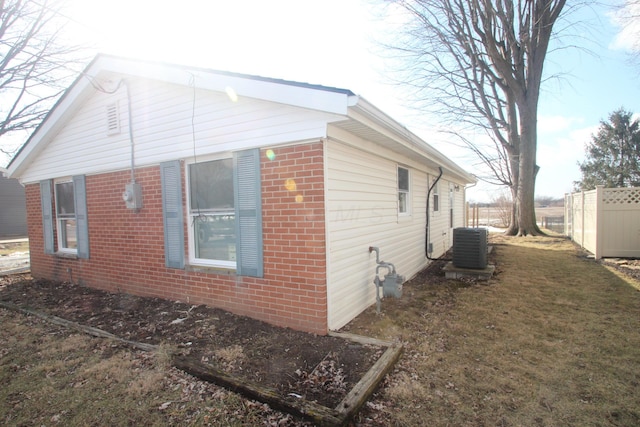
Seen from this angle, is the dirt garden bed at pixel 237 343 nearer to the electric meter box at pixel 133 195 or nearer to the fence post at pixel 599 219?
the electric meter box at pixel 133 195

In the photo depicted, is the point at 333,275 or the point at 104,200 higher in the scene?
the point at 104,200

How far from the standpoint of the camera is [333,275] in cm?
405

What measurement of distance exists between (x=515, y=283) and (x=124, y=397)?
6913 mm

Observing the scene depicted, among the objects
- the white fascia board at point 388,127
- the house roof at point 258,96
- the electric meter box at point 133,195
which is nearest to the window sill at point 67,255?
the house roof at point 258,96

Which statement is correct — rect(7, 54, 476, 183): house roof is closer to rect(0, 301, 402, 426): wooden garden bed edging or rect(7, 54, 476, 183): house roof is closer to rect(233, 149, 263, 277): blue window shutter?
rect(233, 149, 263, 277): blue window shutter

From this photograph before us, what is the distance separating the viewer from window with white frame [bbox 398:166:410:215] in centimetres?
677

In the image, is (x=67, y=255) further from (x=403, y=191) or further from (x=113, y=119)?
(x=403, y=191)

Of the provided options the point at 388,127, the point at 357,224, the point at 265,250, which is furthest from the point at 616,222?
the point at 265,250

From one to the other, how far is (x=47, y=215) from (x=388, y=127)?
25.3 ft

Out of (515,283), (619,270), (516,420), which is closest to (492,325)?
(516,420)

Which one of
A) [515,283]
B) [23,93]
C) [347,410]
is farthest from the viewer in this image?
[23,93]

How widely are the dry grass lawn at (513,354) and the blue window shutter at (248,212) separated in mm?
1653

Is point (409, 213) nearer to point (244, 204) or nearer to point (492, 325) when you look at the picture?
point (492, 325)

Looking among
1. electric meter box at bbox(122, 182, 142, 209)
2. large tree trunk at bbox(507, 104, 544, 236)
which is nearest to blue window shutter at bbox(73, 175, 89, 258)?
electric meter box at bbox(122, 182, 142, 209)
